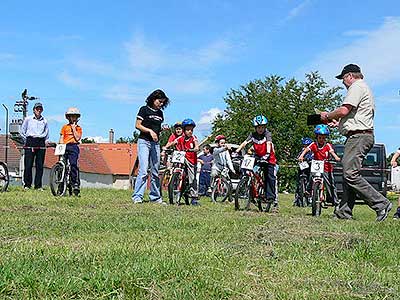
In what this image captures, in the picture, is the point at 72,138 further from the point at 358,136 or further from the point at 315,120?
the point at 358,136

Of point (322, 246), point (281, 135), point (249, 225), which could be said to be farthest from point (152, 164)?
point (281, 135)

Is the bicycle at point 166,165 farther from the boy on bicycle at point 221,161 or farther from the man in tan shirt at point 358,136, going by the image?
the man in tan shirt at point 358,136

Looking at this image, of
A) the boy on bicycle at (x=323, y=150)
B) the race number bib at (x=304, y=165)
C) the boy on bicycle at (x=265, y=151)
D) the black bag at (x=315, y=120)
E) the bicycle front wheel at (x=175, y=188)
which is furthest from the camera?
the race number bib at (x=304, y=165)

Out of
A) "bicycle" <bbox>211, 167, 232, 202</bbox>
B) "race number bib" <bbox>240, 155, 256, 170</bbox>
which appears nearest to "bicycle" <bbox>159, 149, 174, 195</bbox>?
"bicycle" <bbox>211, 167, 232, 202</bbox>

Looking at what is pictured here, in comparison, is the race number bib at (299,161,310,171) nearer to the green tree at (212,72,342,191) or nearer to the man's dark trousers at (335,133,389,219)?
the man's dark trousers at (335,133,389,219)

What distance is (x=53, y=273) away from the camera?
12.8 ft

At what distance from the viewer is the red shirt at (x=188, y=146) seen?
489 inches

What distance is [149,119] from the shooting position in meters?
11.6

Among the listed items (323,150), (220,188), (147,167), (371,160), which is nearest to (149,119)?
(147,167)

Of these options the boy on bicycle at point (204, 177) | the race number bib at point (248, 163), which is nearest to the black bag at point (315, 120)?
the race number bib at point (248, 163)

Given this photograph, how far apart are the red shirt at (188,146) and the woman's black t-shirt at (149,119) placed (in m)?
0.95

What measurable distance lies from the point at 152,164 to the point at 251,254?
7.13 m

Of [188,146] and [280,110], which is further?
[280,110]

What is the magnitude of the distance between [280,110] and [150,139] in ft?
156
